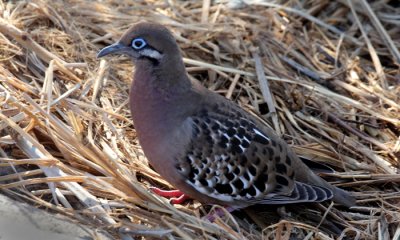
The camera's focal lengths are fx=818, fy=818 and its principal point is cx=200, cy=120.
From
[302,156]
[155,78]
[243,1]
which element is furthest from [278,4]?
[155,78]

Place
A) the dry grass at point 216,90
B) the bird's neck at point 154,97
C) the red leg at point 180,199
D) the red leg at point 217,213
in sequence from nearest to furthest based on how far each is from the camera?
the dry grass at point 216,90 → the bird's neck at point 154,97 → the red leg at point 217,213 → the red leg at point 180,199

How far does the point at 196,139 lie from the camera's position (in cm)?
457

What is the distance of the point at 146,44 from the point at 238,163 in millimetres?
852

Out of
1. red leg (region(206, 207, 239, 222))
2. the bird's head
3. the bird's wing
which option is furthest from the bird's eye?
red leg (region(206, 207, 239, 222))

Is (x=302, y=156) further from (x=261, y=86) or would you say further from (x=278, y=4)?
(x=278, y=4)

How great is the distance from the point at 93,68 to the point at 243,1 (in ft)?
4.95

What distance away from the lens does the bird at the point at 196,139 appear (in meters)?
4.54

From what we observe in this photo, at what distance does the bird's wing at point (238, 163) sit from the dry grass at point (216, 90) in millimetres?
156

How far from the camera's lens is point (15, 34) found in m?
5.32

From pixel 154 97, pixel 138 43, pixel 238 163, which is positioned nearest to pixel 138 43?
pixel 138 43

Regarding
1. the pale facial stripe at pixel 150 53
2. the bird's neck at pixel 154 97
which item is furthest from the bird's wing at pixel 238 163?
the pale facial stripe at pixel 150 53

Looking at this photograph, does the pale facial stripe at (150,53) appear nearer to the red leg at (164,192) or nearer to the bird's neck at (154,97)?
the bird's neck at (154,97)

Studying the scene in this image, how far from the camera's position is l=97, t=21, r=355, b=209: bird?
4543mm

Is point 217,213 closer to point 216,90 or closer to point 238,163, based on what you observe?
point 238,163
